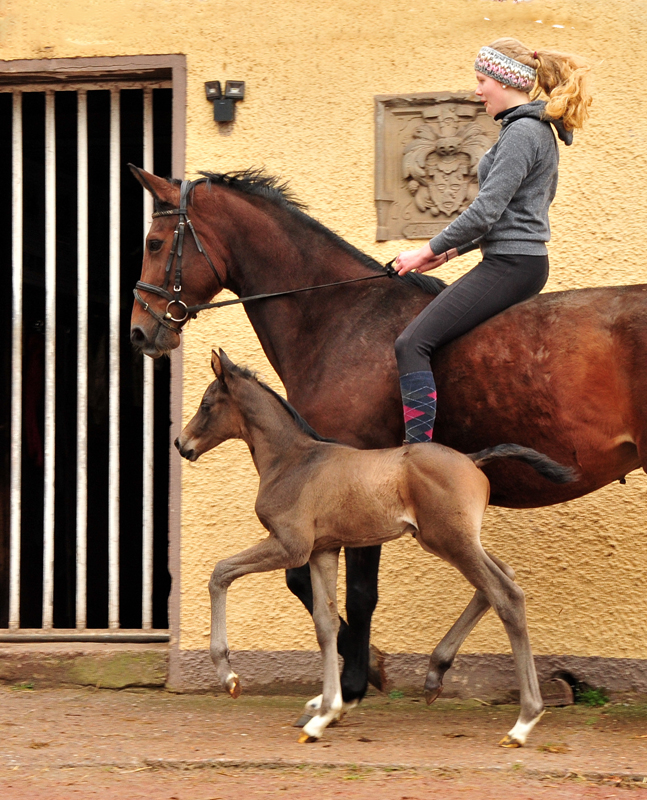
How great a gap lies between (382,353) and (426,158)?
1.61 metres

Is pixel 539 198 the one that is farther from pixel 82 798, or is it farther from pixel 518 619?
pixel 82 798

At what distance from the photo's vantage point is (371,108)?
6.05 meters

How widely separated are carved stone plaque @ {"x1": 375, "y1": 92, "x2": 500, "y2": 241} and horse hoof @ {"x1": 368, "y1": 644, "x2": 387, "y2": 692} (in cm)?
232

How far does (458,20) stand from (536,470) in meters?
2.92

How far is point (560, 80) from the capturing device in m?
4.66

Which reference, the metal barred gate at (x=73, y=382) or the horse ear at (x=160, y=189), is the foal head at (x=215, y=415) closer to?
the horse ear at (x=160, y=189)

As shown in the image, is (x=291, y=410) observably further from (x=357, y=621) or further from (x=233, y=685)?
(x=233, y=685)

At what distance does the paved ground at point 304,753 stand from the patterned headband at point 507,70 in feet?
9.51

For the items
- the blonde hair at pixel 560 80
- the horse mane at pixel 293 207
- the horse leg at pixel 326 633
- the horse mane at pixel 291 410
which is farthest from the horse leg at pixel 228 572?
the blonde hair at pixel 560 80

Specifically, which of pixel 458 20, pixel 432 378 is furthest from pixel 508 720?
pixel 458 20

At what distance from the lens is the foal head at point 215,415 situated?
479 cm

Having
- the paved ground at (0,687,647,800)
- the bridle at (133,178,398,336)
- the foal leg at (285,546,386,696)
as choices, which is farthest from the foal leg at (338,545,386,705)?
the bridle at (133,178,398,336)

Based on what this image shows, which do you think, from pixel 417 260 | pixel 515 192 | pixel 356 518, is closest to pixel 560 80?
pixel 515 192

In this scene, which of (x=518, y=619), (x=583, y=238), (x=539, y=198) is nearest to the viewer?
(x=518, y=619)
